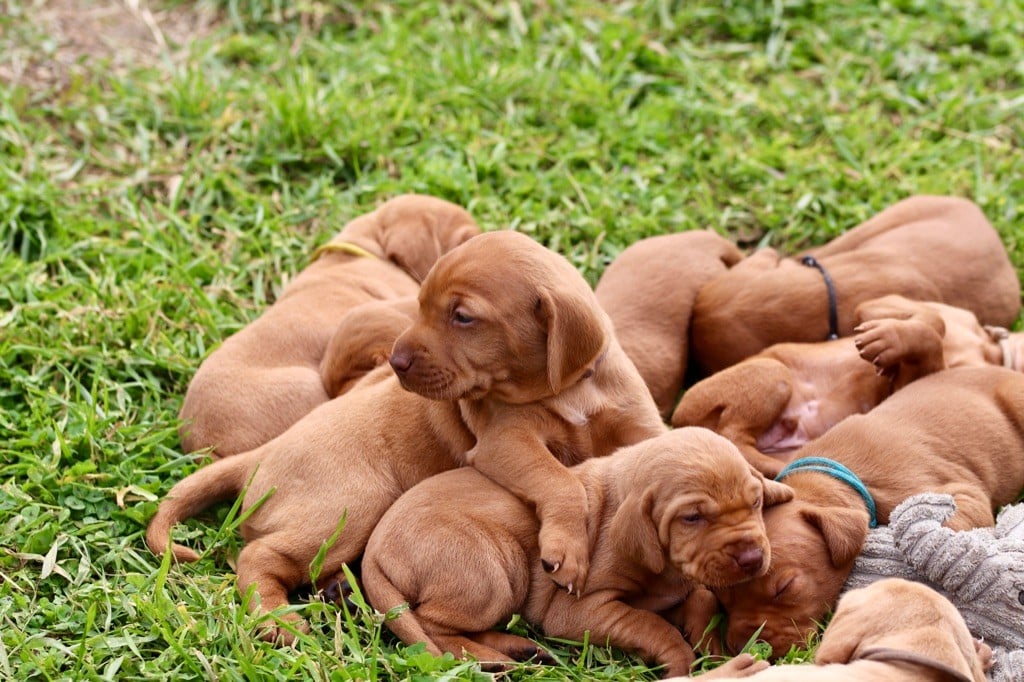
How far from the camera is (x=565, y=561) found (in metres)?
5.14

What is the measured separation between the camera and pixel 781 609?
5266mm

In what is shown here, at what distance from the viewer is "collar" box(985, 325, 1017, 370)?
6.80 m

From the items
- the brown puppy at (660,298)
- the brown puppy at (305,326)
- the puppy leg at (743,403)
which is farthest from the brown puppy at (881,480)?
the brown puppy at (305,326)

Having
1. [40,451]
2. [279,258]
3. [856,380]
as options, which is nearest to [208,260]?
[279,258]

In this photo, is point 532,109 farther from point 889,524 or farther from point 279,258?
point 889,524

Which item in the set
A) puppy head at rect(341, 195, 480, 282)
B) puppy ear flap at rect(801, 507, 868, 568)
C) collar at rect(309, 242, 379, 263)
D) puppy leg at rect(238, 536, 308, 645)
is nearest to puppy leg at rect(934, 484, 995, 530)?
puppy ear flap at rect(801, 507, 868, 568)

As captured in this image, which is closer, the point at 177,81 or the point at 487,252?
the point at 487,252

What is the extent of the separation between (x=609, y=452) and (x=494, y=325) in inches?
36.6

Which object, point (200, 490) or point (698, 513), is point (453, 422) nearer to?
point (200, 490)

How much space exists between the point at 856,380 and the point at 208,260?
3858 mm

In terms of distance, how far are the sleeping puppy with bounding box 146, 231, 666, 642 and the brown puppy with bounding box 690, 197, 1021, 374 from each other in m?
1.20

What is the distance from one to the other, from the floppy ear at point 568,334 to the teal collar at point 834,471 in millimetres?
1089

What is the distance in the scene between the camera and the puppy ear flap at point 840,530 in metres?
5.30

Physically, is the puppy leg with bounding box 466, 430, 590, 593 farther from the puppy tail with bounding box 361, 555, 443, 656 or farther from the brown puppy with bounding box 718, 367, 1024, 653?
the brown puppy with bounding box 718, 367, 1024, 653
